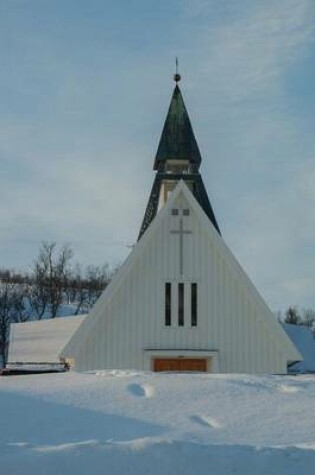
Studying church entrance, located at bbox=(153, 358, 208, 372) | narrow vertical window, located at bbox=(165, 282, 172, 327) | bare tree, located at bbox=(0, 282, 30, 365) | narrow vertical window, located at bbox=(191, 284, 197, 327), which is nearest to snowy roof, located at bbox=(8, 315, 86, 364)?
church entrance, located at bbox=(153, 358, 208, 372)

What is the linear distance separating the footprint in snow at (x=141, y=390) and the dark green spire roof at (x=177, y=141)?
15796 millimetres

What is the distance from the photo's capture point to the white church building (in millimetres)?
18641

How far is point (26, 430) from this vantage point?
7.34 meters

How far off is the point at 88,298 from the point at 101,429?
58416 mm

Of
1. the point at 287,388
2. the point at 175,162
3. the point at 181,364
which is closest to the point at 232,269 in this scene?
the point at 181,364

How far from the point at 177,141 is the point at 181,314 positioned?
24.7ft

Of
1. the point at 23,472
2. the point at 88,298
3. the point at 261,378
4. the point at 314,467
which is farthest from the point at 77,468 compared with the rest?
the point at 88,298

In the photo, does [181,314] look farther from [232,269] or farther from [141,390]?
[141,390]

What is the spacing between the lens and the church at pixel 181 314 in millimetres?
18641

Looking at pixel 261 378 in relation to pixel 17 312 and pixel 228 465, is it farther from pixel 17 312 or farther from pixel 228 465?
pixel 17 312

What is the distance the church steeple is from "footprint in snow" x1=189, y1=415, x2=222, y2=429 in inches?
639

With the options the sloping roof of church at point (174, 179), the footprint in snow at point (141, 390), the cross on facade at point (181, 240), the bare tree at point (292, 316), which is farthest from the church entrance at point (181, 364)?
the bare tree at point (292, 316)

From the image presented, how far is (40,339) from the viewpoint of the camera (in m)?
28.8

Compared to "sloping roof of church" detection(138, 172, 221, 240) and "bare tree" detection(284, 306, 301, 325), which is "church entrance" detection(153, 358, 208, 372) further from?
"bare tree" detection(284, 306, 301, 325)
